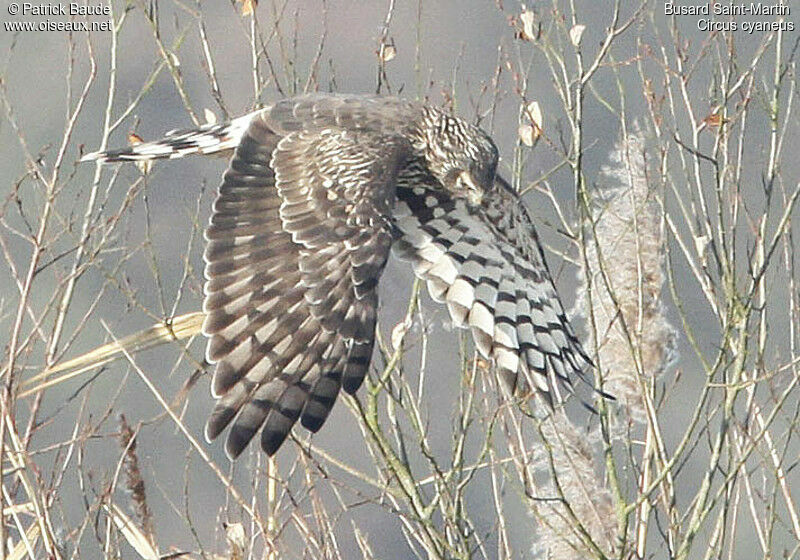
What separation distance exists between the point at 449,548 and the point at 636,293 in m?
1.03

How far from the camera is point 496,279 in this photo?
5309mm

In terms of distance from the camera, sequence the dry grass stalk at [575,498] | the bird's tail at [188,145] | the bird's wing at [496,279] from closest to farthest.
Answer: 1. the dry grass stalk at [575,498]
2. the bird's tail at [188,145]
3. the bird's wing at [496,279]

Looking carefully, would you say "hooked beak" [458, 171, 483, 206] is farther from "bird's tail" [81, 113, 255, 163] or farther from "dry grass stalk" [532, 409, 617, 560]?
"dry grass stalk" [532, 409, 617, 560]

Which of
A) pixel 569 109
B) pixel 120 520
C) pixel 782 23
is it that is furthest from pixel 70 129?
pixel 782 23

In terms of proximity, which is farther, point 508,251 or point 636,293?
point 508,251

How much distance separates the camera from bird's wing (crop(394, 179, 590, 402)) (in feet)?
16.7

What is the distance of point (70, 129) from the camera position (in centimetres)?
434

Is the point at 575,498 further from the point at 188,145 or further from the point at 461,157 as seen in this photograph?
the point at 188,145

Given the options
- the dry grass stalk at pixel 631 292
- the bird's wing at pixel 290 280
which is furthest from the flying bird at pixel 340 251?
the dry grass stalk at pixel 631 292

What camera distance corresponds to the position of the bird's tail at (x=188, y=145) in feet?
16.2

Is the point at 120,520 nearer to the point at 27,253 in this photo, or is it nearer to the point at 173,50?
the point at 173,50

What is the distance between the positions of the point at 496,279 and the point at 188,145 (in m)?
1.12

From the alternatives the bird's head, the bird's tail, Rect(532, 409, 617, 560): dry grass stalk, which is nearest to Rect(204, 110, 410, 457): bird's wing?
the bird's tail

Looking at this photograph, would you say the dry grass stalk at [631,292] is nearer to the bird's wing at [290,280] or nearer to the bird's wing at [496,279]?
the bird's wing at [496,279]
